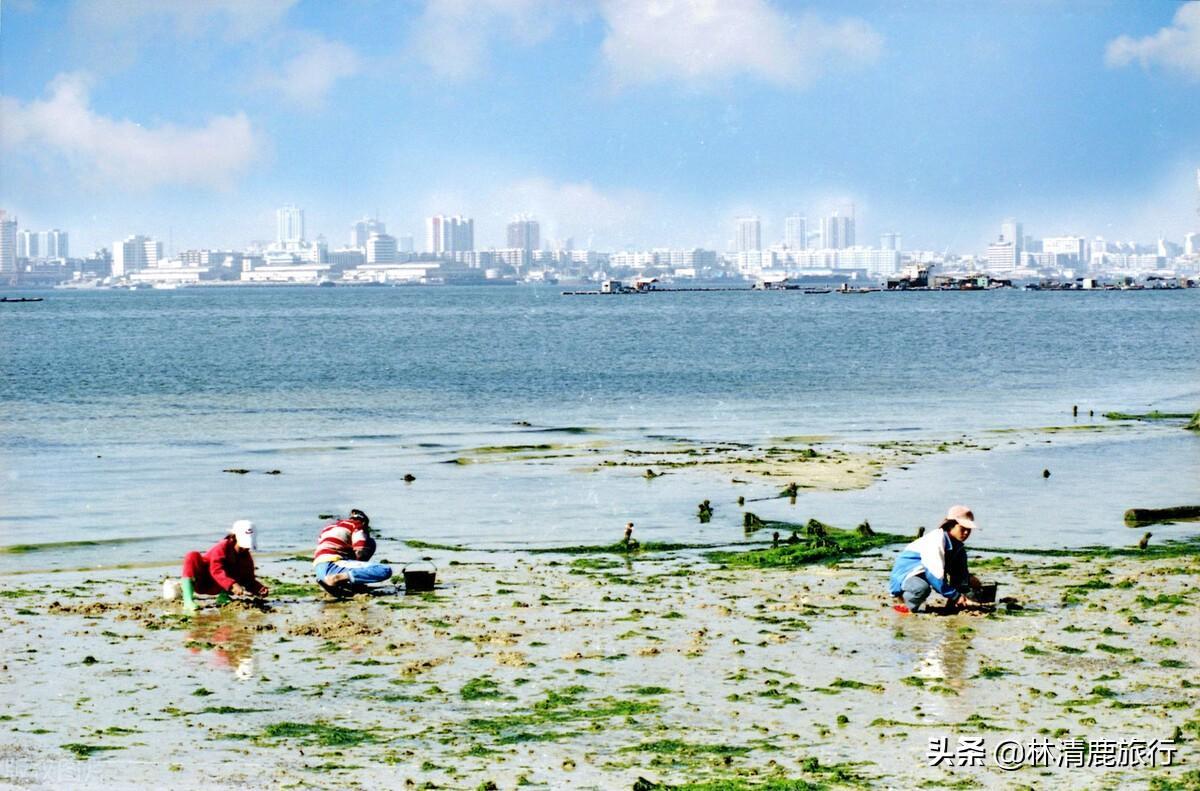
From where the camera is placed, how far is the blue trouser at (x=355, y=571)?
75.4ft

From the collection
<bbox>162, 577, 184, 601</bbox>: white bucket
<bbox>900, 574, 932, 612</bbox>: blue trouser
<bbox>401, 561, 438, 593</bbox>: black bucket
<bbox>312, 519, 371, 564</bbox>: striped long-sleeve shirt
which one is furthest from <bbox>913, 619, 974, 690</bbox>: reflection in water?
<bbox>162, 577, 184, 601</bbox>: white bucket

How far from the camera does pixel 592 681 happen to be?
58.7 ft

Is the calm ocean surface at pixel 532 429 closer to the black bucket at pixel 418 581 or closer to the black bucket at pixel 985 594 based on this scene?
the black bucket at pixel 418 581

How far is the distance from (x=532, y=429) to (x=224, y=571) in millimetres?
31345

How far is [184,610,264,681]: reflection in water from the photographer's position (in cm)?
1892

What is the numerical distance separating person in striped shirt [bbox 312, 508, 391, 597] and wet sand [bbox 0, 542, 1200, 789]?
0.33 meters

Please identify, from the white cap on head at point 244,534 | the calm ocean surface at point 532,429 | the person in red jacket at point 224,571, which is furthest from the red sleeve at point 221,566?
the calm ocean surface at point 532,429

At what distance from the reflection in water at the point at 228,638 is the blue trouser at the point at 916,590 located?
8.55 m

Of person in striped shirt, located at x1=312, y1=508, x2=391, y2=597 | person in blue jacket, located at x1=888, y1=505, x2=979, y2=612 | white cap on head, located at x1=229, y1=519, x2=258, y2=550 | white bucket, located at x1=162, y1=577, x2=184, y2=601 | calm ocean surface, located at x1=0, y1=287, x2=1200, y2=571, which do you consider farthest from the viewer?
calm ocean surface, located at x1=0, y1=287, x2=1200, y2=571

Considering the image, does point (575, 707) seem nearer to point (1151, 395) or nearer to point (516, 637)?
point (516, 637)

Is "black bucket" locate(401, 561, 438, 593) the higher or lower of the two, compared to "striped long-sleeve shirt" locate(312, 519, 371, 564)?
lower

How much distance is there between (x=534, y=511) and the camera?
33.2 m

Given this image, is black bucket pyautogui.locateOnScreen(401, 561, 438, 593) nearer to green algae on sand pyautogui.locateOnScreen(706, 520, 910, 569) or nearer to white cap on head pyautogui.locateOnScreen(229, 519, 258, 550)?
white cap on head pyautogui.locateOnScreen(229, 519, 258, 550)

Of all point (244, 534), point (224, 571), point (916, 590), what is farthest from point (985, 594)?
point (224, 571)
